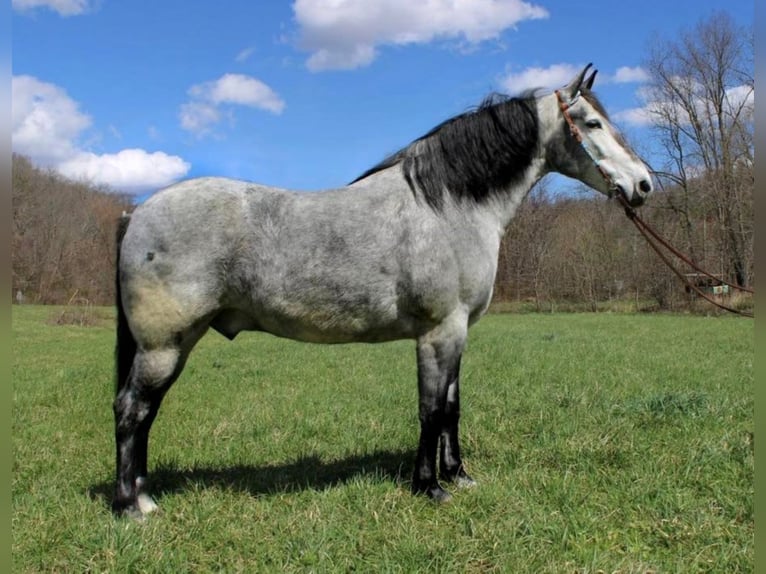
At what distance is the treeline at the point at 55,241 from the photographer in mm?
38031

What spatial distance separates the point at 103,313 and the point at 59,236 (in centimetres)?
1872

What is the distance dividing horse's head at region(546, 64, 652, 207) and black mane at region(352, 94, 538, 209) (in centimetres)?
20

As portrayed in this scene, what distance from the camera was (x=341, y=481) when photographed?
429 centimetres

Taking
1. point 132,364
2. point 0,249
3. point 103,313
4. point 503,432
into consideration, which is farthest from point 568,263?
point 0,249

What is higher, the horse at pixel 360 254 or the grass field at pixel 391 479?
the horse at pixel 360 254

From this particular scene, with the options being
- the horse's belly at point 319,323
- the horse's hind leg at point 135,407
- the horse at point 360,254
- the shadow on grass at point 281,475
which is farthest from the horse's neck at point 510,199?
the horse's hind leg at point 135,407

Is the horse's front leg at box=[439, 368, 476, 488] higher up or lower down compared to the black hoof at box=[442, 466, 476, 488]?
higher up

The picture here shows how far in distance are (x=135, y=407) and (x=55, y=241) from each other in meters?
44.1

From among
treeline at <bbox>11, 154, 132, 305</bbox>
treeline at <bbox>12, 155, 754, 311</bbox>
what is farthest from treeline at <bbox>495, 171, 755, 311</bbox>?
treeline at <bbox>11, 154, 132, 305</bbox>

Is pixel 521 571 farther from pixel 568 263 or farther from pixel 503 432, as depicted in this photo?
pixel 568 263

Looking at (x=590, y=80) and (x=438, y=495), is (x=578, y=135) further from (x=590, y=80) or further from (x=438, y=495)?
(x=438, y=495)

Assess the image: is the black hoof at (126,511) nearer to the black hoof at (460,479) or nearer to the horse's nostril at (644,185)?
the black hoof at (460,479)

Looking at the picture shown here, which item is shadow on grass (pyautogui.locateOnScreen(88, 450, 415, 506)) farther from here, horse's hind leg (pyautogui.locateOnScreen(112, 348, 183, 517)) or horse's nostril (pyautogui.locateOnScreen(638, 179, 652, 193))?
horse's nostril (pyautogui.locateOnScreen(638, 179, 652, 193))

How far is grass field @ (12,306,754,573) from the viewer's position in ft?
10.3
